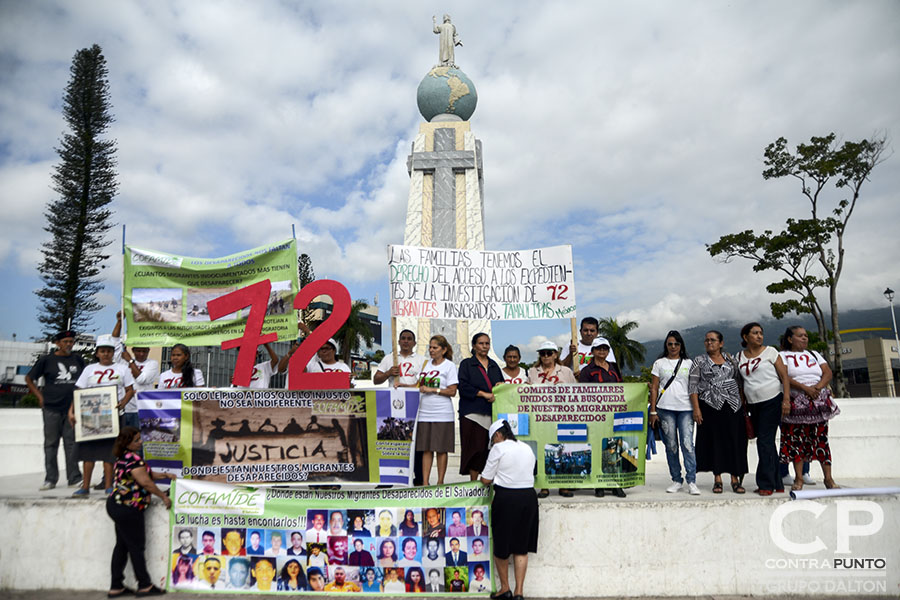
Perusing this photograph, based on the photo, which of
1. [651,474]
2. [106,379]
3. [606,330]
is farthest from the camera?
[606,330]

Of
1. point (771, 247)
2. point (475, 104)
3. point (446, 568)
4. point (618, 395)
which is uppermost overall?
point (475, 104)

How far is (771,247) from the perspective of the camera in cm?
1975

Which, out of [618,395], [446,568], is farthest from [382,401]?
Result: [618,395]

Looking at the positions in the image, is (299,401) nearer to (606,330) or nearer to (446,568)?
(446,568)

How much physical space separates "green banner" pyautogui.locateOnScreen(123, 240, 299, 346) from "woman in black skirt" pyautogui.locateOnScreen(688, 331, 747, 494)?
4117mm

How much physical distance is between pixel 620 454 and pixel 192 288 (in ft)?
15.3

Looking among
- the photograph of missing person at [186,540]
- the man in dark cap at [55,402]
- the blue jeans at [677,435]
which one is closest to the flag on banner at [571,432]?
the blue jeans at [677,435]

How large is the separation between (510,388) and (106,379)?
411 cm

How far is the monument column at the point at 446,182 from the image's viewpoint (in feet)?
63.8

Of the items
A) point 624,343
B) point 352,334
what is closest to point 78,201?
point 352,334

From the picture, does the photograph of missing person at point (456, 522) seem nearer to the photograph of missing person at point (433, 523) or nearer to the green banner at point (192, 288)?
the photograph of missing person at point (433, 523)

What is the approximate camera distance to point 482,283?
682 centimetres

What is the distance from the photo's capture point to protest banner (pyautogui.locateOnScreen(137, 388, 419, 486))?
17.1ft

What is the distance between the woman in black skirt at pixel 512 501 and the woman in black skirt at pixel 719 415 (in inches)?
79.8
